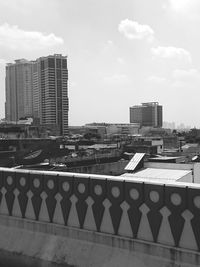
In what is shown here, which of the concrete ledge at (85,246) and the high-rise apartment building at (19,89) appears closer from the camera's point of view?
the concrete ledge at (85,246)

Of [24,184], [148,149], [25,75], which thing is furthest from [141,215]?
[25,75]

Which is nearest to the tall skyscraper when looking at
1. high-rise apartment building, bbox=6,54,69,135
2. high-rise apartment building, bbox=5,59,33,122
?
high-rise apartment building, bbox=6,54,69,135

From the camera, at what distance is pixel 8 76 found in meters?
170

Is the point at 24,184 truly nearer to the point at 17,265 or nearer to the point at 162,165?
the point at 17,265

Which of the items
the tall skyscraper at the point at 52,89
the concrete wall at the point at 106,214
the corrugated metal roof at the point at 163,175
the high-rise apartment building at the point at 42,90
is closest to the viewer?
the concrete wall at the point at 106,214

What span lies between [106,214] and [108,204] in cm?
15

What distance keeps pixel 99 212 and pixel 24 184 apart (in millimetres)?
1706

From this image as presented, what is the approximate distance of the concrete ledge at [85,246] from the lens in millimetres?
4438

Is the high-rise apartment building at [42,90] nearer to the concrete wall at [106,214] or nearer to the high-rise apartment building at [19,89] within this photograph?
the high-rise apartment building at [19,89]

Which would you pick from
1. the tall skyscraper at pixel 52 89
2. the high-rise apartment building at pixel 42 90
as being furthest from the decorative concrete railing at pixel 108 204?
the tall skyscraper at pixel 52 89

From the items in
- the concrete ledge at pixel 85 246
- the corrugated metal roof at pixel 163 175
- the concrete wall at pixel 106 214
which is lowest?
the corrugated metal roof at pixel 163 175

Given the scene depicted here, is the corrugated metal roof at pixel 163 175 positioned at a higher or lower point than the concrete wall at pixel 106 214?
lower

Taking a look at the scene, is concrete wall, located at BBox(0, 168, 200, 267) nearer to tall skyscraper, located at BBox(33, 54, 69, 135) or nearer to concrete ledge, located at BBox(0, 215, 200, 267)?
concrete ledge, located at BBox(0, 215, 200, 267)

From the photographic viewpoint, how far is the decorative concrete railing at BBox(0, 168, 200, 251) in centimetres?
443
